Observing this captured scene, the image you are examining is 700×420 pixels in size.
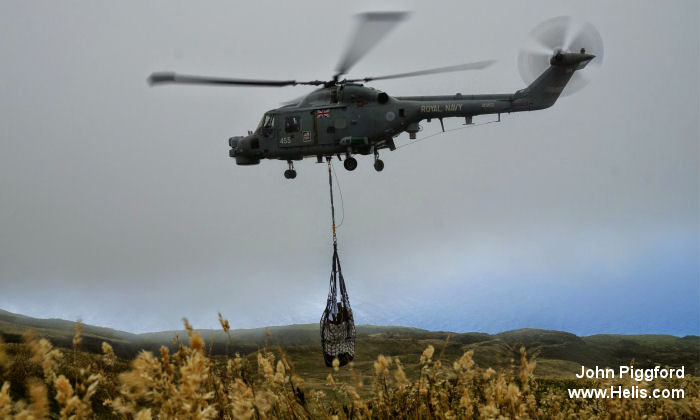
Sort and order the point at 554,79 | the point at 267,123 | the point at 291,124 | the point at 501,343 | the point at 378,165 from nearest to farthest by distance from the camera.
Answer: the point at 378,165, the point at 291,124, the point at 267,123, the point at 554,79, the point at 501,343

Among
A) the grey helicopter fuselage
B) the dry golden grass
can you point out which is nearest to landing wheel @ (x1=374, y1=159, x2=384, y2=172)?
the grey helicopter fuselage

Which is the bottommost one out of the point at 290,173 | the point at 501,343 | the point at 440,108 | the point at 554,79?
the point at 501,343

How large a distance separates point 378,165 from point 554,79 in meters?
7.35

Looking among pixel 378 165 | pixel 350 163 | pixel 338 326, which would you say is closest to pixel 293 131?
pixel 350 163

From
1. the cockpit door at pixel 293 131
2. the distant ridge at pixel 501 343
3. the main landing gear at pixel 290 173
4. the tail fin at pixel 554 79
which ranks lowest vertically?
the distant ridge at pixel 501 343

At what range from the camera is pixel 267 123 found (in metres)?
18.0

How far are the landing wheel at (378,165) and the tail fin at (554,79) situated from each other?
562 cm

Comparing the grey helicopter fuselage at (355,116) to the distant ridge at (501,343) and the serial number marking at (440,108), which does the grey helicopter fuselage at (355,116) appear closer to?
the serial number marking at (440,108)

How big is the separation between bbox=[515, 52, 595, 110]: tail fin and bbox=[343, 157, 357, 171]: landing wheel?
6.37 m

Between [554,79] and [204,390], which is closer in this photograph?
[204,390]

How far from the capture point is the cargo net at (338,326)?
448 inches

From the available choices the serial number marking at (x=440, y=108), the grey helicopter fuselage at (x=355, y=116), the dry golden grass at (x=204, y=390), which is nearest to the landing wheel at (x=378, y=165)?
the grey helicopter fuselage at (x=355, y=116)

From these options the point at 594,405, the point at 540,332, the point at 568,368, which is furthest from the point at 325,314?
the point at 540,332

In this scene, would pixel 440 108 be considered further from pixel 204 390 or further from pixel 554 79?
pixel 204 390
